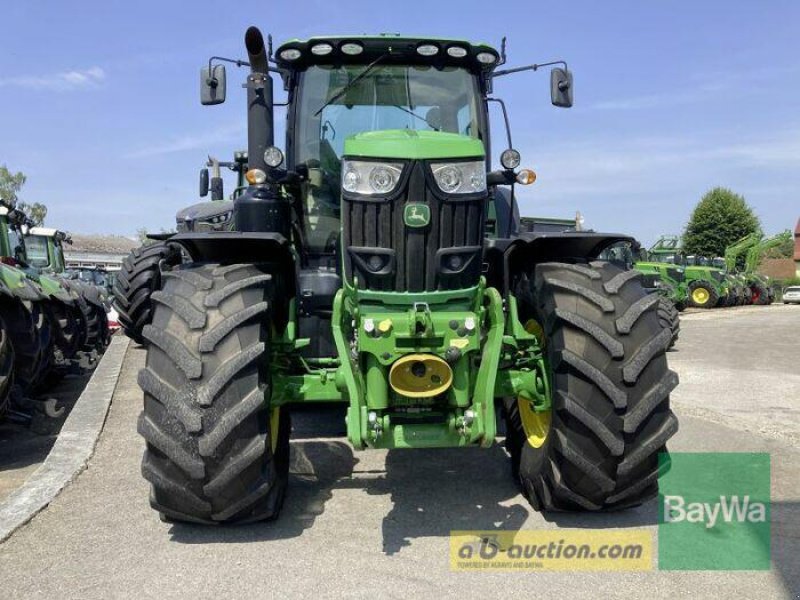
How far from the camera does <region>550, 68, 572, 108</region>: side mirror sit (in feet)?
17.0

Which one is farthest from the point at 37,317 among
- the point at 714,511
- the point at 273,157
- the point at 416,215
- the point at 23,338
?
the point at 714,511

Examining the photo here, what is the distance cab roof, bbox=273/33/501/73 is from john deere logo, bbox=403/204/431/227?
165 cm

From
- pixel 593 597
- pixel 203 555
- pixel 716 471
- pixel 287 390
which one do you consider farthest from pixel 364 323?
pixel 716 471

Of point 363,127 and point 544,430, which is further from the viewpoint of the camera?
point 363,127

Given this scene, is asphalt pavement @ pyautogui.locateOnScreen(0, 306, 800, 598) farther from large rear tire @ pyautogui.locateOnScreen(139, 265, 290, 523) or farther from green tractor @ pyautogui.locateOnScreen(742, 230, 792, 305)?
green tractor @ pyautogui.locateOnScreen(742, 230, 792, 305)

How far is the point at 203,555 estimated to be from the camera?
3.42m

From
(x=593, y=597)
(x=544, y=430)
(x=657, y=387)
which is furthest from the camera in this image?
(x=544, y=430)

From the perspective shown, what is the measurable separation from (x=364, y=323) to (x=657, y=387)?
146cm

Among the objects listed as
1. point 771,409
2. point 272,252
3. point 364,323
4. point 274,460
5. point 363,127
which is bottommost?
point 771,409

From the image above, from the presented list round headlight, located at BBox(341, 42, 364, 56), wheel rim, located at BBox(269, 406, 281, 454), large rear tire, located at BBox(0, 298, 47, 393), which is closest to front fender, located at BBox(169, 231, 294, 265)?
wheel rim, located at BBox(269, 406, 281, 454)

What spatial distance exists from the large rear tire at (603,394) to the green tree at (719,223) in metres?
54.4

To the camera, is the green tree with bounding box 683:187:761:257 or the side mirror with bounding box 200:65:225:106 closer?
the side mirror with bounding box 200:65:225:106

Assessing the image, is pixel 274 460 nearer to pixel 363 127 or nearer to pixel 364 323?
pixel 364 323

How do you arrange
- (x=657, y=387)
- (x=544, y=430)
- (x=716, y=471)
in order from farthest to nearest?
1. (x=716, y=471)
2. (x=544, y=430)
3. (x=657, y=387)
